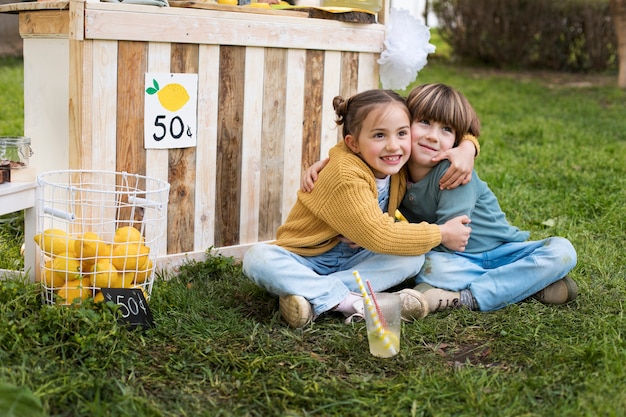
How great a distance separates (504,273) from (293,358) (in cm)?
97

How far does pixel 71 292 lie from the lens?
2707 millimetres

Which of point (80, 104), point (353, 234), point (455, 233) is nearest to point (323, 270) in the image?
point (353, 234)

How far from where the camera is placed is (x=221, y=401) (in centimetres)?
224

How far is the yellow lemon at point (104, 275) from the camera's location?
272cm

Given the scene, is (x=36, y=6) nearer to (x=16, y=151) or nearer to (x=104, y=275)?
(x=16, y=151)

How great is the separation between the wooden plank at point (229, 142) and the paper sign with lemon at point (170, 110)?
142 millimetres

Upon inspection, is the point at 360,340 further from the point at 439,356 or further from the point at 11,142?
the point at 11,142

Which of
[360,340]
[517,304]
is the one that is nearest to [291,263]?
[360,340]

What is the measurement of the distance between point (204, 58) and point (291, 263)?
92cm

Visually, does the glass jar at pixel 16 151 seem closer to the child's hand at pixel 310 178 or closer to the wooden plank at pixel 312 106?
the child's hand at pixel 310 178

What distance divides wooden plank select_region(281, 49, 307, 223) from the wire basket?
655 millimetres

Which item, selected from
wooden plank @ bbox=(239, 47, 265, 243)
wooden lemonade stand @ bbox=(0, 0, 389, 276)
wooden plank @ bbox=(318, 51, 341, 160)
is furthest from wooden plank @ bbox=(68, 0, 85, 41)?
wooden plank @ bbox=(318, 51, 341, 160)

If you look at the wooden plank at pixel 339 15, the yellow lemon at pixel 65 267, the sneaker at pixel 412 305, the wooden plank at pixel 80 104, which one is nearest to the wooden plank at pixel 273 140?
the wooden plank at pixel 339 15

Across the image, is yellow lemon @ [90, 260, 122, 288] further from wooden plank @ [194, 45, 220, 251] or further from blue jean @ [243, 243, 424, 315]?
wooden plank @ [194, 45, 220, 251]
